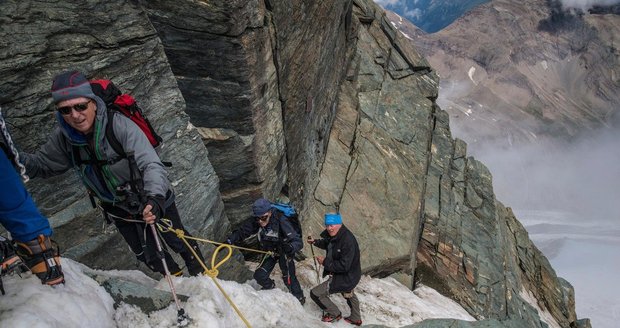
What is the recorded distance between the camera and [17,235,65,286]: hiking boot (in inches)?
197

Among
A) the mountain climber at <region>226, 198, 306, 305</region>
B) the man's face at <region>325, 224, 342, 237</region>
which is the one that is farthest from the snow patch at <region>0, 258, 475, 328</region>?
the man's face at <region>325, 224, 342, 237</region>

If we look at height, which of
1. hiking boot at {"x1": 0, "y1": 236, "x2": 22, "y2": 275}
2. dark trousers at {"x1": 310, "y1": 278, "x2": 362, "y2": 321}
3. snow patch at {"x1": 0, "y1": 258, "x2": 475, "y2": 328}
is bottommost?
dark trousers at {"x1": 310, "y1": 278, "x2": 362, "y2": 321}

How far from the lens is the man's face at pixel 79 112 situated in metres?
5.40

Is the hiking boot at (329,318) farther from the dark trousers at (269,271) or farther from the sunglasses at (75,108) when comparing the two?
the sunglasses at (75,108)

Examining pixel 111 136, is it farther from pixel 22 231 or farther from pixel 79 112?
pixel 22 231

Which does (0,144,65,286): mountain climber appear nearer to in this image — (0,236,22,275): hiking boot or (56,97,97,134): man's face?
(0,236,22,275): hiking boot

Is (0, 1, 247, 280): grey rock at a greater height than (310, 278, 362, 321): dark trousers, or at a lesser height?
greater

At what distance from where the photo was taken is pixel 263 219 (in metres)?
9.58

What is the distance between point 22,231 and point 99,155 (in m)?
1.44

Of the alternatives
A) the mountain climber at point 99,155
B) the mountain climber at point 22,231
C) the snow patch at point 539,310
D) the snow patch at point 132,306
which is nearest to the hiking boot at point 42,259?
the mountain climber at point 22,231

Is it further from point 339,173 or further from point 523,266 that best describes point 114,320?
point 523,266

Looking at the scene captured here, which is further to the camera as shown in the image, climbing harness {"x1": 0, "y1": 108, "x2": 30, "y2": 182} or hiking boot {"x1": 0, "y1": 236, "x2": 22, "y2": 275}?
hiking boot {"x1": 0, "y1": 236, "x2": 22, "y2": 275}

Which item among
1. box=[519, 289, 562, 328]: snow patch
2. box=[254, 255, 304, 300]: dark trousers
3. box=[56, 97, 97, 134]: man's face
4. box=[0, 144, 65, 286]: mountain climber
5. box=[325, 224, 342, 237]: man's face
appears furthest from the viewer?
box=[519, 289, 562, 328]: snow patch

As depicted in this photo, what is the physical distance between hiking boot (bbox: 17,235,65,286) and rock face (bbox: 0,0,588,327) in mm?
3026
